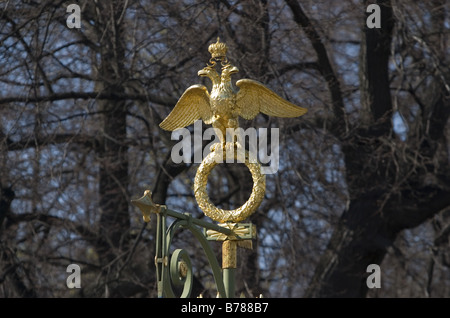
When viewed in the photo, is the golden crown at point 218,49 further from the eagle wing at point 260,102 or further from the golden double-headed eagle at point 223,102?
the eagle wing at point 260,102

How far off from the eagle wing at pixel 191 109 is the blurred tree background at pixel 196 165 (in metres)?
5.21

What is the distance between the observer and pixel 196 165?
1372 centimetres

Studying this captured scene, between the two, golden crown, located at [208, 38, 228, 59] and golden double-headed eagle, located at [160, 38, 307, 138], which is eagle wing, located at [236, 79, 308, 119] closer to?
golden double-headed eagle, located at [160, 38, 307, 138]

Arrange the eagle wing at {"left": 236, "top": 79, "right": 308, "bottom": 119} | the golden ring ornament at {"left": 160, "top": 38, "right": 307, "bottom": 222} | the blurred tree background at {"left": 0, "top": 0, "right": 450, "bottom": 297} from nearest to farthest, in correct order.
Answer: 1. the golden ring ornament at {"left": 160, "top": 38, "right": 307, "bottom": 222}
2. the eagle wing at {"left": 236, "top": 79, "right": 308, "bottom": 119}
3. the blurred tree background at {"left": 0, "top": 0, "right": 450, "bottom": 297}

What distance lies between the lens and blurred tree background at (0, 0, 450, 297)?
13.0 metres

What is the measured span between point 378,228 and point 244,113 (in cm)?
720

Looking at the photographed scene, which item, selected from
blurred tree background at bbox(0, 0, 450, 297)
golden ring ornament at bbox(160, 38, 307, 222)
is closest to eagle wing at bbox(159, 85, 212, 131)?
golden ring ornament at bbox(160, 38, 307, 222)

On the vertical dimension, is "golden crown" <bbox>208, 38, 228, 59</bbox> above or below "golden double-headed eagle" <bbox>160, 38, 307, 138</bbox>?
above

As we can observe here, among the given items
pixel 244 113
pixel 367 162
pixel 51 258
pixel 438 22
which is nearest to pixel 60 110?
pixel 51 258

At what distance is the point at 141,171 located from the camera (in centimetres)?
1477

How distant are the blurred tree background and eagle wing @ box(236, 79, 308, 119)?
528 cm

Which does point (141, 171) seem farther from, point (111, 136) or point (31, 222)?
point (31, 222)

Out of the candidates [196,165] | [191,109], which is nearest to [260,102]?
[191,109]
